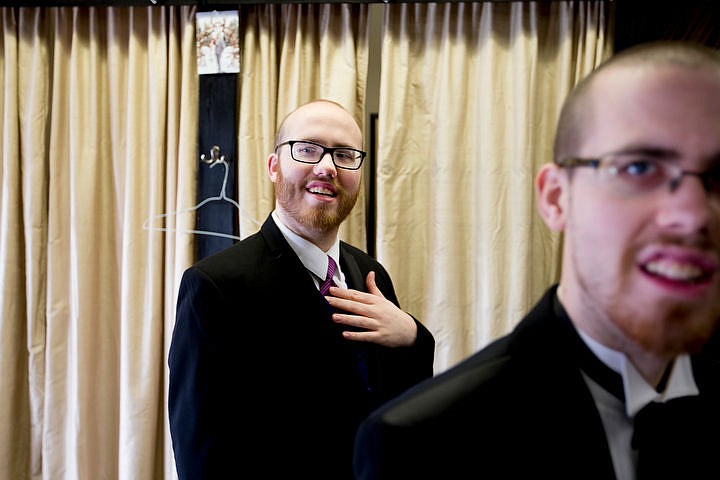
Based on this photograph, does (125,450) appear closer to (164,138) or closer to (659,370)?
(164,138)

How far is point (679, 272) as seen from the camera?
1.85 feet

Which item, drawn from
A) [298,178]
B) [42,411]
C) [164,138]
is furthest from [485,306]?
[42,411]

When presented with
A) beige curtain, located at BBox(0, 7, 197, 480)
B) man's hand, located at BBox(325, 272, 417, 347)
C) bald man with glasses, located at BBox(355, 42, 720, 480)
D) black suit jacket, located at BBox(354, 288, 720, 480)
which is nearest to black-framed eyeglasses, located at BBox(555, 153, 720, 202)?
bald man with glasses, located at BBox(355, 42, 720, 480)

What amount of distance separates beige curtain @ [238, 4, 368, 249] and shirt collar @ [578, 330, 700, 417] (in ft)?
6.19

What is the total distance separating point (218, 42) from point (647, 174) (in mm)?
2250

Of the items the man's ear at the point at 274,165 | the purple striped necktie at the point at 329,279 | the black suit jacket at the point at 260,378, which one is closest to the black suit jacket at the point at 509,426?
the black suit jacket at the point at 260,378

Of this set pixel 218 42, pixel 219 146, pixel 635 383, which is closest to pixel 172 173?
pixel 219 146

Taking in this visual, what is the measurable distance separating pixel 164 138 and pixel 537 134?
1.66 m

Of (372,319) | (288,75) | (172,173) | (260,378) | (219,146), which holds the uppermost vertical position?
(288,75)

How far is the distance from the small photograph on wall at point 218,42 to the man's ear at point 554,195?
2059 millimetres

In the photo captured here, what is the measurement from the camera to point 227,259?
1406 mm

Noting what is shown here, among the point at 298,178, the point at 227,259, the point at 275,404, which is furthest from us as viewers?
the point at 298,178

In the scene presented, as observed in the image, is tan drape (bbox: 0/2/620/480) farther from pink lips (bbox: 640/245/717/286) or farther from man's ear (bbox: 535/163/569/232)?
pink lips (bbox: 640/245/717/286)

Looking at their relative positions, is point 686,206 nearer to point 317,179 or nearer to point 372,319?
point 372,319
